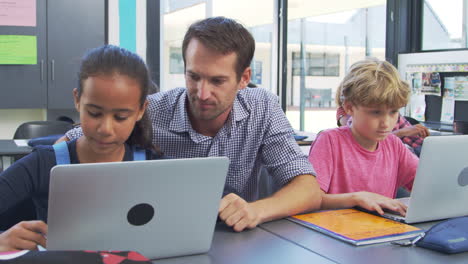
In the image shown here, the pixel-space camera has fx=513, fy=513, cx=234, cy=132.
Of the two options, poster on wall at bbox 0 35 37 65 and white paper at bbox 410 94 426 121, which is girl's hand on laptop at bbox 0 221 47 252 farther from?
white paper at bbox 410 94 426 121

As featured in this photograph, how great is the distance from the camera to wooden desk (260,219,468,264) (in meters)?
0.99

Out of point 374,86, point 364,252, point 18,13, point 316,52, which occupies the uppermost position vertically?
point 18,13

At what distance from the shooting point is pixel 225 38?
4.76 ft

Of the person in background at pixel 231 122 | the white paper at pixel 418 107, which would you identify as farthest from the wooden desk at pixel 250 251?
the white paper at pixel 418 107

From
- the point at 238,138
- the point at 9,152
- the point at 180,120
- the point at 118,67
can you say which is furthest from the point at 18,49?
the point at 118,67

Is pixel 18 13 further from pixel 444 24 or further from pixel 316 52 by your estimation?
pixel 444 24

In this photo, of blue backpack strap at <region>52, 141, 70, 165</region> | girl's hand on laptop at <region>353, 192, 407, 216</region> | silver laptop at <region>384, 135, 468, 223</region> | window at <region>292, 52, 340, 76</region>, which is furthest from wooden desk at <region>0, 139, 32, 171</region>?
window at <region>292, 52, 340, 76</region>

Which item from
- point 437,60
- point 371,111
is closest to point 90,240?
point 371,111

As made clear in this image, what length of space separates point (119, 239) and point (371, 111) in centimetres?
104

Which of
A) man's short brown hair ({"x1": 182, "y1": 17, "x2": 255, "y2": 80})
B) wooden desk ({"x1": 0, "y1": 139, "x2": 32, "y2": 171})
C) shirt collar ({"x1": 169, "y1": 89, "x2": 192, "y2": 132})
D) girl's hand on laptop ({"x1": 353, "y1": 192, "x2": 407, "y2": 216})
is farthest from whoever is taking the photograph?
wooden desk ({"x1": 0, "y1": 139, "x2": 32, "y2": 171})

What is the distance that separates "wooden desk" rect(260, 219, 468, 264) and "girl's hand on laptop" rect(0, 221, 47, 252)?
506mm

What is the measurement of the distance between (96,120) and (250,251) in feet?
1.50

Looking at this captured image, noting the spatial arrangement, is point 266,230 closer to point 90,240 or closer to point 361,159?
point 90,240

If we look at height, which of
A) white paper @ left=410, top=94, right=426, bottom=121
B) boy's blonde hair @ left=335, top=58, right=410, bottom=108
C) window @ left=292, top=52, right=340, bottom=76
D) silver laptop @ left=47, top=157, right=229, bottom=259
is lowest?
silver laptop @ left=47, top=157, right=229, bottom=259
